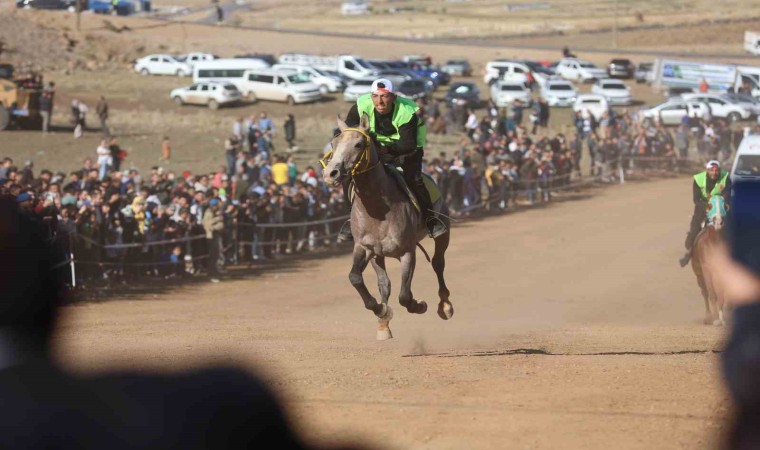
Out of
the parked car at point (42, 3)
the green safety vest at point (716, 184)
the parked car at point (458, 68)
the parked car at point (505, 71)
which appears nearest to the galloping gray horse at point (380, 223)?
the green safety vest at point (716, 184)

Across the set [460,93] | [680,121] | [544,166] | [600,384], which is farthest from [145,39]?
[600,384]

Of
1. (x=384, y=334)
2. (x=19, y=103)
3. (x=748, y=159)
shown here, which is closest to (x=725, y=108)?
(x=748, y=159)

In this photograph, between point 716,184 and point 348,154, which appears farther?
point 716,184

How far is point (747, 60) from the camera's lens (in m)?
76.7

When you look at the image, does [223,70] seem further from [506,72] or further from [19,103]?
[19,103]

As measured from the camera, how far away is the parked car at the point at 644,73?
70.1 m

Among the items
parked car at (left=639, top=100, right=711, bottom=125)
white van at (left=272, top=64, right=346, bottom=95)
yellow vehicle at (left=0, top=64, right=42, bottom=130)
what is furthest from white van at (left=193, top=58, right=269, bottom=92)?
parked car at (left=639, top=100, right=711, bottom=125)

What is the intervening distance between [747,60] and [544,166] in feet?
143

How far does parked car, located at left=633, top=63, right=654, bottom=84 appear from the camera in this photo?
230 feet

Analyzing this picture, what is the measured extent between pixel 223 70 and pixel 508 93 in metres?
14.8

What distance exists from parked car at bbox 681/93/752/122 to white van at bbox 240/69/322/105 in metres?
18.6

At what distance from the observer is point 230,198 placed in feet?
82.8

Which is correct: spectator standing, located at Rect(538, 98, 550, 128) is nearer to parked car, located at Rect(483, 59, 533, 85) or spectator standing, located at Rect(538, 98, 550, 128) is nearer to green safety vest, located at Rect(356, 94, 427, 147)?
parked car, located at Rect(483, 59, 533, 85)

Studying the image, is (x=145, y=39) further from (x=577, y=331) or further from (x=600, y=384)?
(x=600, y=384)
